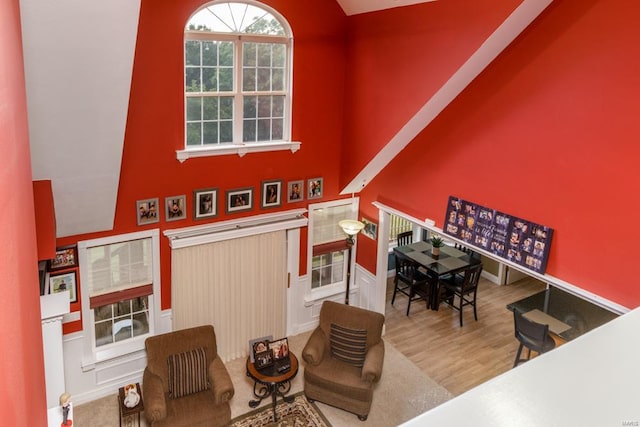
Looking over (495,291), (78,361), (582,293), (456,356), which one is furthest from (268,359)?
(495,291)

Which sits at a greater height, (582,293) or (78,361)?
(582,293)

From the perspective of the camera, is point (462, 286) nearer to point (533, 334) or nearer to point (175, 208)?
point (533, 334)

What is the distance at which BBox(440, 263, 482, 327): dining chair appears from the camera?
27.0 feet

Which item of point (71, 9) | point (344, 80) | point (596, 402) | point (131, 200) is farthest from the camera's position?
point (344, 80)

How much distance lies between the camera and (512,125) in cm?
509

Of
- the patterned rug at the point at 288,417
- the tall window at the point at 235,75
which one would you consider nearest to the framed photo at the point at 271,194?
the tall window at the point at 235,75

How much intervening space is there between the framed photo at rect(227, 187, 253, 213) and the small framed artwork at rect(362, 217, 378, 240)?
1.77m

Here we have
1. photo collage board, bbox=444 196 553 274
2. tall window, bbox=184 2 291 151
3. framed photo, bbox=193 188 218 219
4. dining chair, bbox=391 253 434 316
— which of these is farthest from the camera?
dining chair, bbox=391 253 434 316

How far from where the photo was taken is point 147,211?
5.97 m

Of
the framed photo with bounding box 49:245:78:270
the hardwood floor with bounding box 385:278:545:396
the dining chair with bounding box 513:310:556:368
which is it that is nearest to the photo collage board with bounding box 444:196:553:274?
the dining chair with bounding box 513:310:556:368

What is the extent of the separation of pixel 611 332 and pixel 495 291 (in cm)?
883

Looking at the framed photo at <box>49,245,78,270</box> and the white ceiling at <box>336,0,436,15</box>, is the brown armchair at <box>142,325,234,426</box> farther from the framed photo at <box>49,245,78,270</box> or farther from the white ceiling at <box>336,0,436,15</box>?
the white ceiling at <box>336,0,436,15</box>

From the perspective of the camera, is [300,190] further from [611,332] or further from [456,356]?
[611,332]

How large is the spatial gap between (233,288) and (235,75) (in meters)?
2.72
